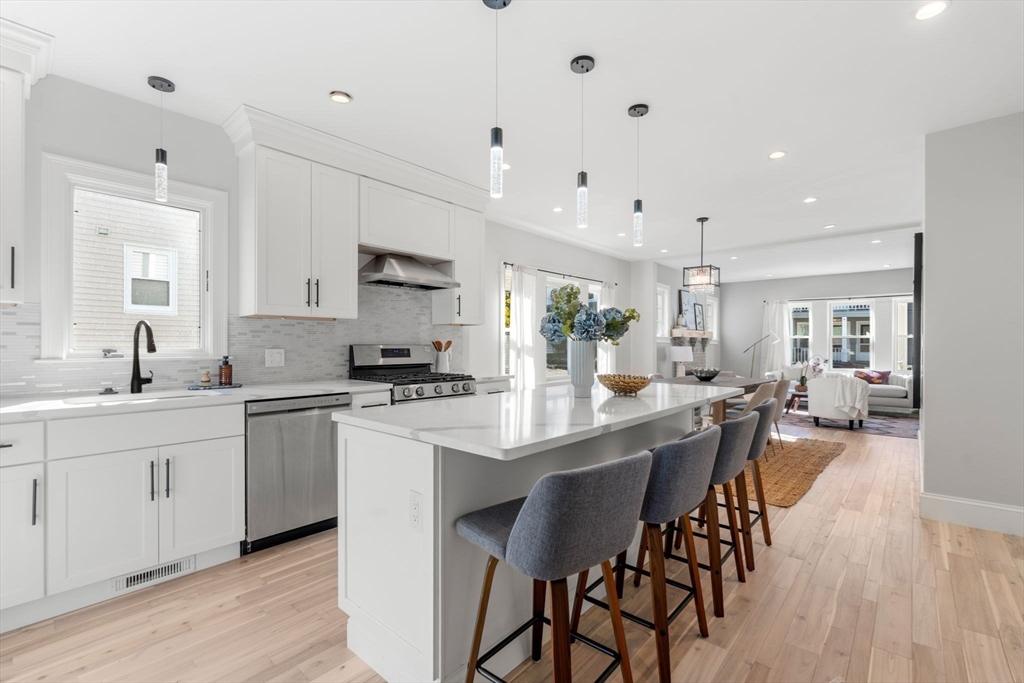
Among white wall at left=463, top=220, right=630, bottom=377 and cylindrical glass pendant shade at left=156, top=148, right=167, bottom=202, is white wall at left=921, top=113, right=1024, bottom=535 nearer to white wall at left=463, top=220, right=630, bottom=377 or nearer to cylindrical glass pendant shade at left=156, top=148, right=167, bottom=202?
white wall at left=463, top=220, right=630, bottom=377

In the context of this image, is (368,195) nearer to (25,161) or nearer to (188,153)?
(188,153)

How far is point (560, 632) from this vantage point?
1.30 metres

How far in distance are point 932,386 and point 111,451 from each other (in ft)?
15.9

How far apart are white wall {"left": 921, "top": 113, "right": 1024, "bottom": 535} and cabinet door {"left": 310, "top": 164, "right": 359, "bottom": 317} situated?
4017mm

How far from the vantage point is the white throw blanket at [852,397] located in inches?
253

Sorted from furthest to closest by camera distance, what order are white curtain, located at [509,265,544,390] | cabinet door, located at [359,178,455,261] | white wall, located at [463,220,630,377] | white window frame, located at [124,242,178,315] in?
white curtain, located at [509,265,544,390] < white wall, located at [463,220,630,377] < cabinet door, located at [359,178,455,261] < white window frame, located at [124,242,178,315]

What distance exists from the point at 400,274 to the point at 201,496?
6.36ft

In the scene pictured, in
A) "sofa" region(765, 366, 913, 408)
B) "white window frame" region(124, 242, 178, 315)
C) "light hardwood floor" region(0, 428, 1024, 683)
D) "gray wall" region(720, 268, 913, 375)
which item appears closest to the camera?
"light hardwood floor" region(0, 428, 1024, 683)


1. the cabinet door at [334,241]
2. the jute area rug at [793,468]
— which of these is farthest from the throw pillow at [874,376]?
the cabinet door at [334,241]

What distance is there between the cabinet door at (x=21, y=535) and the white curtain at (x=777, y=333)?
1126cm

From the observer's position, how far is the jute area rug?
3.74m


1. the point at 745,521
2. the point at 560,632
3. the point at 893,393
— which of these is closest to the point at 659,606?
the point at 560,632

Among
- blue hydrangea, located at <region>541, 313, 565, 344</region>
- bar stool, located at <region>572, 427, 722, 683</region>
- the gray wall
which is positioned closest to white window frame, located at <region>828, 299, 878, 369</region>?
the gray wall

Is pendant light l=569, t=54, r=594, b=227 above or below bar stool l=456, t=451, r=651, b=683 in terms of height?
above
